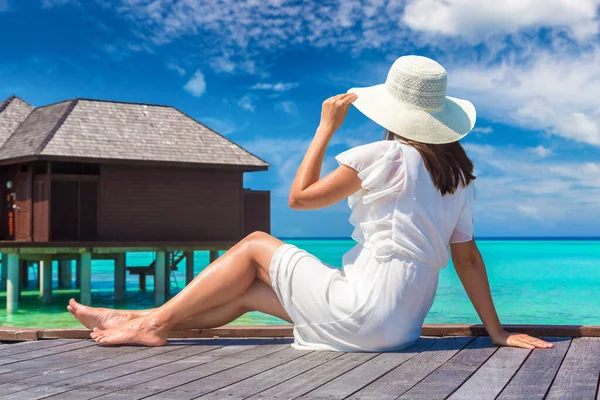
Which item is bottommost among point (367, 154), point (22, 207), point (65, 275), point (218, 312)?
point (65, 275)

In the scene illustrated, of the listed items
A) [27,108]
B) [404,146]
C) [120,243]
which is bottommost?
[120,243]

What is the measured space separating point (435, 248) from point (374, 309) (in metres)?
0.40

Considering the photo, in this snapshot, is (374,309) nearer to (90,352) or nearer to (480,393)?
(480,393)

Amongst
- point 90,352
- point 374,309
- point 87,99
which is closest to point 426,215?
point 374,309

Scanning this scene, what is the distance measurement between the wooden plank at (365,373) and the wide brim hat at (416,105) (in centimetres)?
Result: 97

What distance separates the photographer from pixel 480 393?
266 centimetres

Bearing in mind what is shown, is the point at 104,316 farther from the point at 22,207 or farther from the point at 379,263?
the point at 22,207

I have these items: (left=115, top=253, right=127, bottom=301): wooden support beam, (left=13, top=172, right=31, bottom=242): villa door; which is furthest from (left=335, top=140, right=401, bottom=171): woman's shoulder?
(left=115, top=253, right=127, bottom=301): wooden support beam

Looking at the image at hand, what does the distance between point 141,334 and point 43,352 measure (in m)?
0.49

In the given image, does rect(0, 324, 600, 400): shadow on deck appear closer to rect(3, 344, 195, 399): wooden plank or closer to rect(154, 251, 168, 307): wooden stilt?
rect(3, 344, 195, 399): wooden plank

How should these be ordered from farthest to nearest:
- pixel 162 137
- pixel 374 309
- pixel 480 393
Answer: pixel 162 137, pixel 374 309, pixel 480 393

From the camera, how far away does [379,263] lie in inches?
133

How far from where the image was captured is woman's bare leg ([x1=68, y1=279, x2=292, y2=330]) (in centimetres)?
361

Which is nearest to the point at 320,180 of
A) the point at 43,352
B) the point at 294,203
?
the point at 294,203
